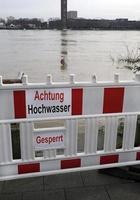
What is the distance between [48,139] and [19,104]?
1.42ft

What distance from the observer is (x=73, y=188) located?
287 cm

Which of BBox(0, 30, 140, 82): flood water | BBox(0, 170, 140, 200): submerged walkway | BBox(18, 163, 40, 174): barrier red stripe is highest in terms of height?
BBox(18, 163, 40, 174): barrier red stripe

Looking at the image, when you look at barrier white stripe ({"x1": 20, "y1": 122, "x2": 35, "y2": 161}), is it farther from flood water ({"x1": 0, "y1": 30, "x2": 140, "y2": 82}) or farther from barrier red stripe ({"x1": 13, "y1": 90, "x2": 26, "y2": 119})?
flood water ({"x1": 0, "y1": 30, "x2": 140, "y2": 82})

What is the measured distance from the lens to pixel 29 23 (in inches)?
5586

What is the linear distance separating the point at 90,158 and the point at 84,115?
1.61 ft

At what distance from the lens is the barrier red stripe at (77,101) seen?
244cm

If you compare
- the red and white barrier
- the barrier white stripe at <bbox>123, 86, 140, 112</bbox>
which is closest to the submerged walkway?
the red and white barrier

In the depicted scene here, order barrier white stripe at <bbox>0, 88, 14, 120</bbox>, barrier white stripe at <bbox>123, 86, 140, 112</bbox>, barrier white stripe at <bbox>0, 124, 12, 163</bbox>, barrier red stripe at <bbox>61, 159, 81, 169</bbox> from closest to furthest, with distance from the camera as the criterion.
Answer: barrier white stripe at <bbox>0, 88, 14, 120</bbox>, barrier white stripe at <bbox>0, 124, 12, 163</bbox>, barrier white stripe at <bbox>123, 86, 140, 112</bbox>, barrier red stripe at <bbox>61, 159, 81, 169</bbox>

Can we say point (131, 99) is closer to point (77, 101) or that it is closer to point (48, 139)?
point (77, 101)

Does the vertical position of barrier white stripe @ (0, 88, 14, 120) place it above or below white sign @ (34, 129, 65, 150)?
above

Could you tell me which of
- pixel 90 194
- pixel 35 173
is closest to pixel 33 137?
pixel 35 173

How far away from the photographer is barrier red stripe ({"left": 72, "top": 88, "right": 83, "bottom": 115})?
8.02 ft

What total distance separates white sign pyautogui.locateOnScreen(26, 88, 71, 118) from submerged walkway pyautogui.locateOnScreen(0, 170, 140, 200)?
83 centimetres

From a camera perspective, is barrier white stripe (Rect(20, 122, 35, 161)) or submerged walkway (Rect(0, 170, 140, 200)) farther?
submerged walkway (Rect(0, 170, 140, 200))
